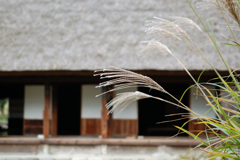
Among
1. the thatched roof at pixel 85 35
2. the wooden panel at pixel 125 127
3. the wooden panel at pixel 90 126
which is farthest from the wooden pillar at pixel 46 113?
the wooden panel at pixel 125 127

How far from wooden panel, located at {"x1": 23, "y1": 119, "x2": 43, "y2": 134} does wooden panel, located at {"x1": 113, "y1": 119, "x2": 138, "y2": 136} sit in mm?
1942

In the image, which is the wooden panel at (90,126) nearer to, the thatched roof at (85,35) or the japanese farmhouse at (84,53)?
the japanese farmhouse at (84,53)

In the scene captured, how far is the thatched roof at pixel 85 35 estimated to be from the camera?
17.5 ft

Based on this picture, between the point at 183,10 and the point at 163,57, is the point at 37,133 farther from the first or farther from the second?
the point at 183,10

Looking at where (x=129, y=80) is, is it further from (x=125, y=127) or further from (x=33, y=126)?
(x=33, y=126)

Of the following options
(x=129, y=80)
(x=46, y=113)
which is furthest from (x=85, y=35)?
(x=129, y=80)

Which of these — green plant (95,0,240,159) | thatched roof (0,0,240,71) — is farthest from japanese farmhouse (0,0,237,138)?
green plant (95,0,240,159)

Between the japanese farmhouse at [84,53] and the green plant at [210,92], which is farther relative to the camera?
the japanese farmhouse at [84,53]

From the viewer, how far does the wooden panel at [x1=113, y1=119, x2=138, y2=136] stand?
6.11 metres

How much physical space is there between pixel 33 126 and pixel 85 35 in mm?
2744

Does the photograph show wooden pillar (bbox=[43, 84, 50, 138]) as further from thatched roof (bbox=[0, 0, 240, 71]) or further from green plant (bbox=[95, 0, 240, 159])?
green plant (bbox=[95, 0, 240, 159])

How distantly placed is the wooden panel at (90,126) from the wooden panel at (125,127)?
46 cm

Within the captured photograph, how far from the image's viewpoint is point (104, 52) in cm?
553

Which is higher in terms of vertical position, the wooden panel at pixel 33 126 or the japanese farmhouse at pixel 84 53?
the japanese farmhouse at pixel 84 53
